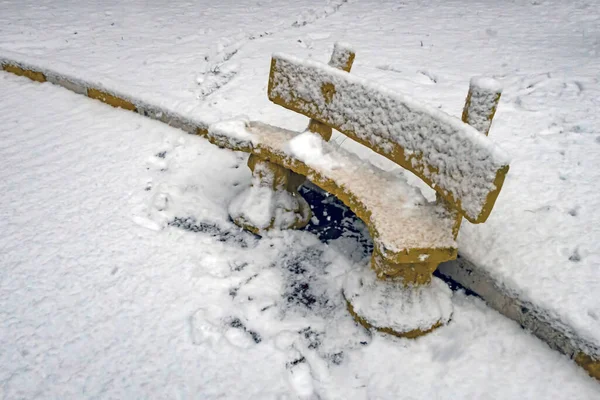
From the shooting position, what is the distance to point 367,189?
8.20 ft

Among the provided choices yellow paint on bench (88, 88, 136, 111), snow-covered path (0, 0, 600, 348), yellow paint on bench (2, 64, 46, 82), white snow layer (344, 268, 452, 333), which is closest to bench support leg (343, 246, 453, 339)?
white snow layer (344, 268, 452, 333)

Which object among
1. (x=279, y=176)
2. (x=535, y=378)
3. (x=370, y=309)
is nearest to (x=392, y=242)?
(x=370, y=309)

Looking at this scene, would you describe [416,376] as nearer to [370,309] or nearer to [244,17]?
[370,309]

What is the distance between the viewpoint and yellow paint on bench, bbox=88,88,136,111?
4246mm

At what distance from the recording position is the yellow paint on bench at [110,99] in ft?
13.9

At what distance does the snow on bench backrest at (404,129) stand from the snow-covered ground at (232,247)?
57 cm

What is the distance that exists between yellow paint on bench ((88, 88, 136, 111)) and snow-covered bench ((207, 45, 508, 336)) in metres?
1.68

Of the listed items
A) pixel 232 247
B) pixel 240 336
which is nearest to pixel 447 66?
pixel 232 247

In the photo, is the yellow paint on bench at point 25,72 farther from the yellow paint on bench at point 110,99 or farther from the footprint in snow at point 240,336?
the footprint in snow at point 240,336

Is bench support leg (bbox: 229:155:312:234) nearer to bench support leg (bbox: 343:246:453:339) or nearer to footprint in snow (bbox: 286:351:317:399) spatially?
bench support leg (bbox: 343:246:453:339)

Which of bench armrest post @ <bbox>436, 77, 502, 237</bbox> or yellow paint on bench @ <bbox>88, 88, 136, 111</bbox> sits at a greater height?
bench armrest post @ <bbox>436, 77, 502, 237</bbox>

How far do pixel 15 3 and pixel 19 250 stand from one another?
536 cm

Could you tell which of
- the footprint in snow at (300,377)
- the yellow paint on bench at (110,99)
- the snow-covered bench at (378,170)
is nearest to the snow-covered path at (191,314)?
the footprint in snow at (300,377)

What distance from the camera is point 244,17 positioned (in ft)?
19.5
